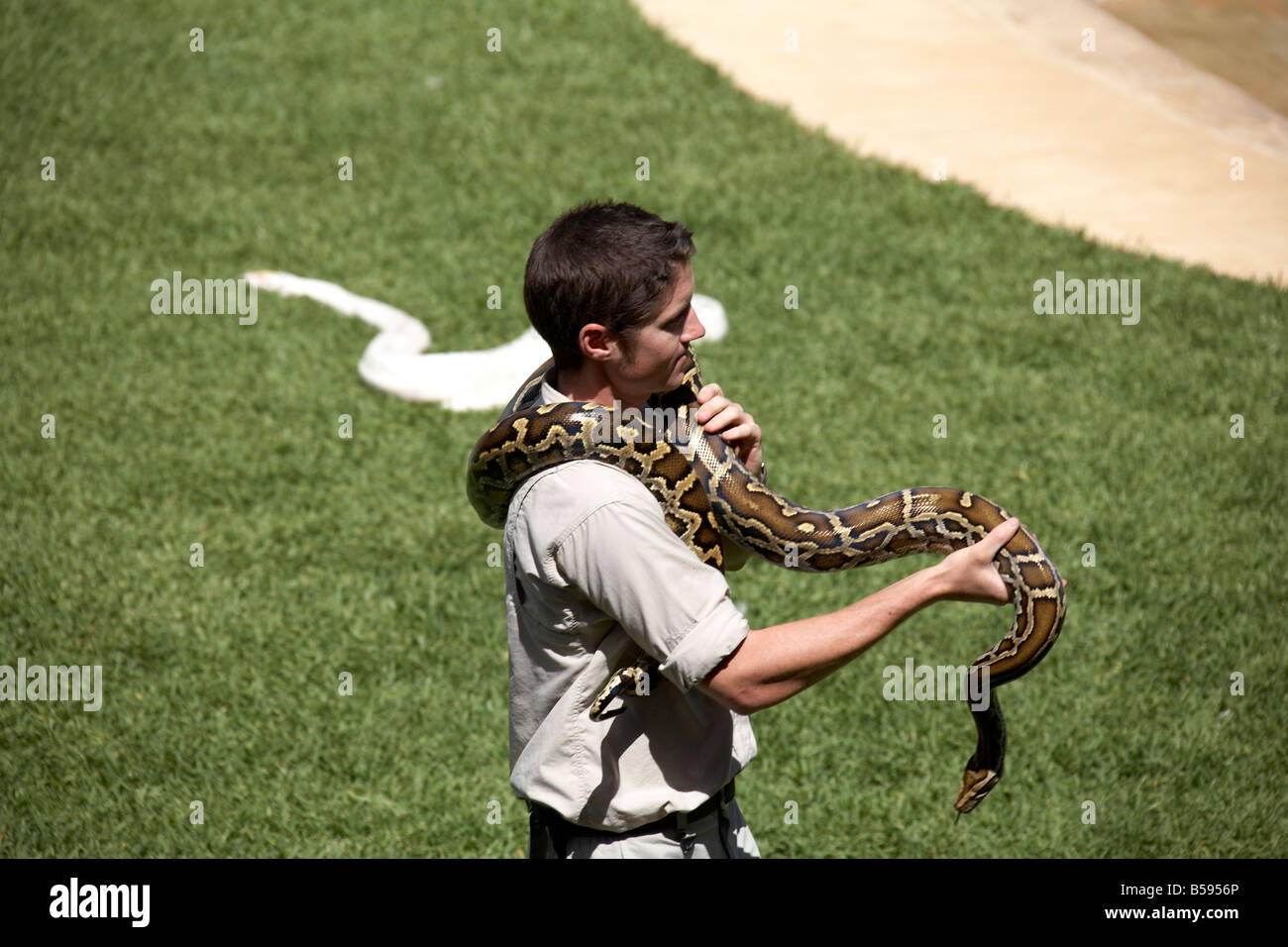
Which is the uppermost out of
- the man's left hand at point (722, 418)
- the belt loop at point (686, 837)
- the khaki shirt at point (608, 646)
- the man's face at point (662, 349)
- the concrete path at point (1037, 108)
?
the concrete path at point (1037, 108)

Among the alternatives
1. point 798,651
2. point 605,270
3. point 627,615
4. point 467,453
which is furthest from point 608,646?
point 467,453

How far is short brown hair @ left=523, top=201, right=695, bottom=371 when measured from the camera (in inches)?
138

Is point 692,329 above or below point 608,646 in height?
above

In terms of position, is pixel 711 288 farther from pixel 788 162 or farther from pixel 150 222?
pixel 150 222

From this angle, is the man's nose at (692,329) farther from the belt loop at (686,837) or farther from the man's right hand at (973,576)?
the belt loop at (686,837)

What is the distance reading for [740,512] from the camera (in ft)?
14.4

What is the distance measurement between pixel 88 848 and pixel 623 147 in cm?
1004

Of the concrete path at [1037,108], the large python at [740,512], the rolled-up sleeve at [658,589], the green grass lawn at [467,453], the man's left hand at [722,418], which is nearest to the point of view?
the rolled-up sleeve at [658,589]

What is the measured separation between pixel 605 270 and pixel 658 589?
3.10 ft

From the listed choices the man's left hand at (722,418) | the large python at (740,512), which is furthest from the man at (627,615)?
the man's left hand at (722,418)

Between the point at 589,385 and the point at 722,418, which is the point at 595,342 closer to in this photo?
the point at 589,385

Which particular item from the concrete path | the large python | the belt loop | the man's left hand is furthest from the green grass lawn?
the man's left hand

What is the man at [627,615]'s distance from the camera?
130 inches

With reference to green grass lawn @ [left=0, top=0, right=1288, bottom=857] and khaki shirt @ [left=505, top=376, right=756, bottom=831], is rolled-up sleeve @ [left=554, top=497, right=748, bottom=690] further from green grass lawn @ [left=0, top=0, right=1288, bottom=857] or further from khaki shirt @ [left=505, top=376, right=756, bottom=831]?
green grass lawn @ [left=0, top=0, right=1288, bottom=857]
